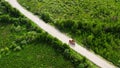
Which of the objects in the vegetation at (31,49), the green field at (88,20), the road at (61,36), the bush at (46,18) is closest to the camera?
the road at (61,36)

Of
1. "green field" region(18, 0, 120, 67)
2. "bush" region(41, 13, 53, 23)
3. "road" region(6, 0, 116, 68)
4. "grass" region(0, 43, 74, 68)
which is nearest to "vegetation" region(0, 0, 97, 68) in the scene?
"grass" region(0, 43, 74, 68)

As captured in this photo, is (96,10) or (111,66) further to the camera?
(96,10)

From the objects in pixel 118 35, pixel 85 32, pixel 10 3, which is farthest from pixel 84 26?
pixel 10 3

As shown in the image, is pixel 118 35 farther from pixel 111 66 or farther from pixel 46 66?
pixel 46 66

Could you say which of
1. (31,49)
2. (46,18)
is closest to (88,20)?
(46,18)

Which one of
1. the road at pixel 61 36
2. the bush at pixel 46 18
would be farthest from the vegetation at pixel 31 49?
the bush at pixel 46 18

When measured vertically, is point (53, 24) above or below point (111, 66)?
above

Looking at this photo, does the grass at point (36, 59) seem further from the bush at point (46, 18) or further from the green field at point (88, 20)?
the bush at point (46, 18)
